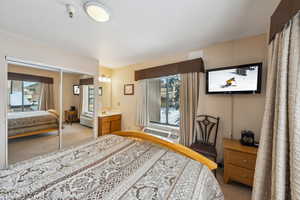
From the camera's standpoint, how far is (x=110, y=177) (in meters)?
0.88

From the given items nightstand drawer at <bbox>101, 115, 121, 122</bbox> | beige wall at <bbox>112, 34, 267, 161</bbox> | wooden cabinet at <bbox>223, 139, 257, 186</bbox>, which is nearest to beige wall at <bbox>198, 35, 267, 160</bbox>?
beige wall at <bbox>112, 34, 267, 161</bbox>

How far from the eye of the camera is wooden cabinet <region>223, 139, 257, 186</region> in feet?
5.18

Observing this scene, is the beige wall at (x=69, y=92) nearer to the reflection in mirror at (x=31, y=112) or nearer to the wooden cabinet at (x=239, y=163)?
the reflection in mirror at (x=31, y=112)

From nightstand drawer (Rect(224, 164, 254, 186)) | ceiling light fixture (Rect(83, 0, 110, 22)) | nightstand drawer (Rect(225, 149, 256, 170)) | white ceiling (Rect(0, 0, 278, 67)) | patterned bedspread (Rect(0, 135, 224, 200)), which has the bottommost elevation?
nightstand drawer (Rect(224, 164, 254, 186))

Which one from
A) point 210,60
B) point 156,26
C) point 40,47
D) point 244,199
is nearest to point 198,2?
point 156,26

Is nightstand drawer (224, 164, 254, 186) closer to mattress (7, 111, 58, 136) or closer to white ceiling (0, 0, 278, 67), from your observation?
white ceiling (0, 0, 278, 67)

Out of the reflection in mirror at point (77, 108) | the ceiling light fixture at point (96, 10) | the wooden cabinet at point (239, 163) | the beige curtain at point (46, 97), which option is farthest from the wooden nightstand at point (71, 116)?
the wooden cabinet at point (239, 163)

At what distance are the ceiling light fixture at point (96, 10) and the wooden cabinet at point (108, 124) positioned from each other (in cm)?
251

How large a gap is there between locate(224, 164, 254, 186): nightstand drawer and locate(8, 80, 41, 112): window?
379 centimetres

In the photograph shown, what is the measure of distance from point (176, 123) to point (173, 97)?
0.68 meters

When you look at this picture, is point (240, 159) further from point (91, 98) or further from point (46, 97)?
point (46, 97)

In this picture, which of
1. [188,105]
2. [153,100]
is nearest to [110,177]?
[188,105]

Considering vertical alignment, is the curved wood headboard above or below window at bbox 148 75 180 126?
below

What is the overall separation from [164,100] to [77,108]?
92.0 inches
